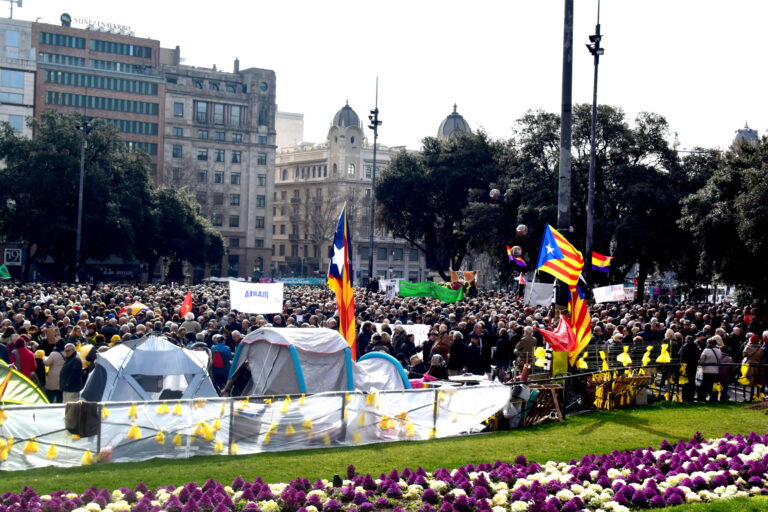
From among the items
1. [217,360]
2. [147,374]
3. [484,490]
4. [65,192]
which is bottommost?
[484,490]

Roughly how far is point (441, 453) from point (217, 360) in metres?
5.20

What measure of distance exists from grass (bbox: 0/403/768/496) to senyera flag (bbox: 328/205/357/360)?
11.4 ft

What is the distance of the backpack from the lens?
17141 millimetres

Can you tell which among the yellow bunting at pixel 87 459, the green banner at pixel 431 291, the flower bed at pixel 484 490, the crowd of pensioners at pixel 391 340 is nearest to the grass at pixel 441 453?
the yellow bunting at pixel 87 459

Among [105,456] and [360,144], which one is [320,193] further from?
[105,456]

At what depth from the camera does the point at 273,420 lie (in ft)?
44.2

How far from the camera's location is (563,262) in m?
18.4

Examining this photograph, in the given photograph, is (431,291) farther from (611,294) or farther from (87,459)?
(87,459)

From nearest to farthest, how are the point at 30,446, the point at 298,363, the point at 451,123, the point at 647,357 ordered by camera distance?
the point at 30,446, the point at 298,363, the point at 647,357, the point at 451,123

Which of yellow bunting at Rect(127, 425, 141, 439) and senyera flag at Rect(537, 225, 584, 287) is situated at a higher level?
senyera flag at Rect(537, 225, 584, 287)

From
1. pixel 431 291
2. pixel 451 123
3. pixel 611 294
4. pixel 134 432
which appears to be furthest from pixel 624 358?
pixel 451 123

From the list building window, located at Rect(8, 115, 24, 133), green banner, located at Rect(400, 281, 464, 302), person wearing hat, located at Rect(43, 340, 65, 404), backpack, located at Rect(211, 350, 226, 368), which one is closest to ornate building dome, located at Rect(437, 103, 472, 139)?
building window, located at Rect(8, 115, 24, 133)

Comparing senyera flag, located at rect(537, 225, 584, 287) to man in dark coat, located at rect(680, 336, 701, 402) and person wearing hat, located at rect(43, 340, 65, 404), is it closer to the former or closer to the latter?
man in dark coat, located at rect(680, 336, 701, 402)

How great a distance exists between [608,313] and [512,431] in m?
17.7
